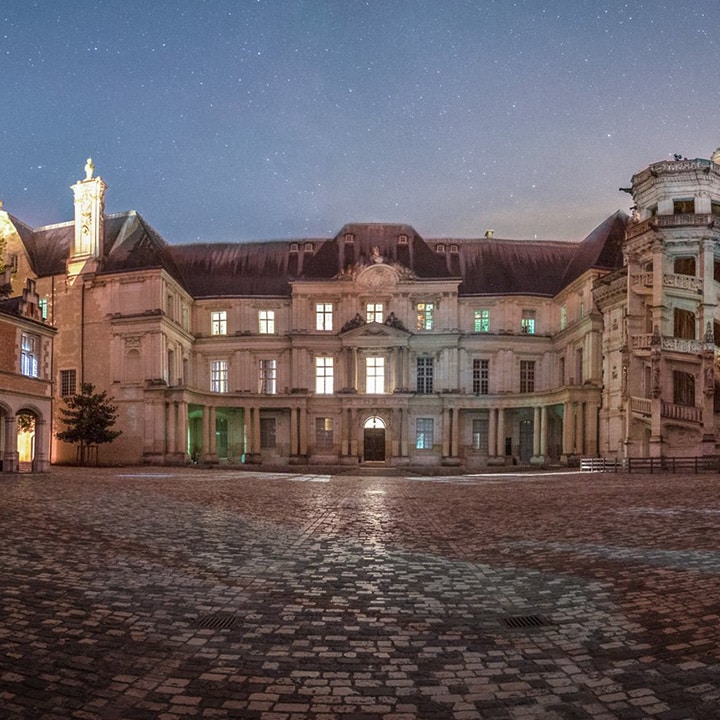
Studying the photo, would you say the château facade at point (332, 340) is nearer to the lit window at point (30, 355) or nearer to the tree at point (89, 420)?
the tree at point (89, 420)

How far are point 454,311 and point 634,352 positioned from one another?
62.0ft

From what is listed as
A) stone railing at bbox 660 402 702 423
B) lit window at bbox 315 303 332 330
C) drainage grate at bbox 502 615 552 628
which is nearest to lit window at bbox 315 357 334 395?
lit window at bbox 315 303 332 330

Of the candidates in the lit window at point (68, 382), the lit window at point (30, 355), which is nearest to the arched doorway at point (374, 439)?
the lit window at point (68, 382)

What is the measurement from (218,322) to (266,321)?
4169mm

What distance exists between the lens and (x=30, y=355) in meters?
33.0

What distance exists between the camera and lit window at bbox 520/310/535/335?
185ft

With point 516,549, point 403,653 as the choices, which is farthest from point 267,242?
point 403,653

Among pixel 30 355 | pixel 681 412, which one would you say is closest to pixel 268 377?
pixel 30 355

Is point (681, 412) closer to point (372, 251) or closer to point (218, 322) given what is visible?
point (372, 251)

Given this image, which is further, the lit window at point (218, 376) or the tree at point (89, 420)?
the lit window at point (218, 376)

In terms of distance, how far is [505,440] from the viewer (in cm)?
5434

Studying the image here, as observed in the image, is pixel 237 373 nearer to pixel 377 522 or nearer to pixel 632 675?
pixel 377 522

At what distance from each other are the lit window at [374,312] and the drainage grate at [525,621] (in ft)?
162

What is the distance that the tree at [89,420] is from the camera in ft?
147
